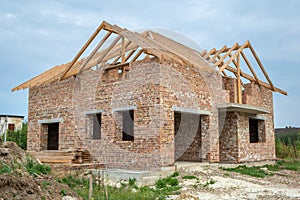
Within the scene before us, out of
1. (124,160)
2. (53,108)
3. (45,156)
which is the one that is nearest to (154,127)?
(124,160)

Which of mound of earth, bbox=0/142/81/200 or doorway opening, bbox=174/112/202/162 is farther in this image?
doorway opening, bbox=174/112/202/162

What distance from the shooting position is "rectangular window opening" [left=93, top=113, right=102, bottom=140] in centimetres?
1367

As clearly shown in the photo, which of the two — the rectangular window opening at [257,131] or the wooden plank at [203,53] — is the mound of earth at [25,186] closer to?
the wooden plank at [203,53]

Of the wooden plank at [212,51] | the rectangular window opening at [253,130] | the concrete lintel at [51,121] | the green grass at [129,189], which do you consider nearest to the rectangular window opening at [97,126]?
the concrete lintel at [51,121]

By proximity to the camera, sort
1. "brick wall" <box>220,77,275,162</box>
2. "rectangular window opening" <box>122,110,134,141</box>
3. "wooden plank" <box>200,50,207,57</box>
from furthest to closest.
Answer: "wooden plank" <box>200,50,207,57</box> < "rectangular window opening" <box>122,110,134,141</box> < "brick wall" <box>220,77,275,162</box>

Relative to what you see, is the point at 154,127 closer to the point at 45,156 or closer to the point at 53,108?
the point at 45,156

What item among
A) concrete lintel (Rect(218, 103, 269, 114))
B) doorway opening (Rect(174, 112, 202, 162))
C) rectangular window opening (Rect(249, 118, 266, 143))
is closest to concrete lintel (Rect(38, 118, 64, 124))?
doorway opening (Rect(174, 112, 202, 162))

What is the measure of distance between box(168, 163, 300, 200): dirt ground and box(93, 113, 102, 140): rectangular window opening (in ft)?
13.4

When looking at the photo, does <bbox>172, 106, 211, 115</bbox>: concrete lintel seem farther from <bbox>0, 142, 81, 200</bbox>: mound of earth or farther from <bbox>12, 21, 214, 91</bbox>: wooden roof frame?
<bbox>0, 142, 81, 200</bbox>: mound of earth

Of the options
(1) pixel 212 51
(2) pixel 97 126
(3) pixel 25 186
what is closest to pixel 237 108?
(1) pixel 212 51

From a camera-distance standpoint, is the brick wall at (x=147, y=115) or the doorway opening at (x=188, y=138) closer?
the brick wall at (x=147, y=115)

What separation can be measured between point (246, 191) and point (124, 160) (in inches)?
175

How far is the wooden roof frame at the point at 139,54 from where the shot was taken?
1214 centimetres

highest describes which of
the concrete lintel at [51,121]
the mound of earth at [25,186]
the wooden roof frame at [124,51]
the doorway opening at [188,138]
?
the wooden roof frame at [124,51]
